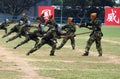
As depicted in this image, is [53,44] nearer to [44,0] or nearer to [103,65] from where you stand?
[103,65]

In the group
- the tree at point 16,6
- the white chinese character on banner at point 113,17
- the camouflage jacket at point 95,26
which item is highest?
the camouflage jacket at point 95,26

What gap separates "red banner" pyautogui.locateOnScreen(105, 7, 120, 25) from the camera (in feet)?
195

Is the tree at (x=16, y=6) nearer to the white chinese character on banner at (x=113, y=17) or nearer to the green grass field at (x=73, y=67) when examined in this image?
the white chinese character on banner at (x=113, y=17)

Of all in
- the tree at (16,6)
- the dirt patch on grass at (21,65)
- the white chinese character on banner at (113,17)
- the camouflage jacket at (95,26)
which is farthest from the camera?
the tree at (16,6)

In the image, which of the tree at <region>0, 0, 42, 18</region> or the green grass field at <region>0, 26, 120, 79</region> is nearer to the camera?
the green grass field at <region>0, 26, 120, 79</region>

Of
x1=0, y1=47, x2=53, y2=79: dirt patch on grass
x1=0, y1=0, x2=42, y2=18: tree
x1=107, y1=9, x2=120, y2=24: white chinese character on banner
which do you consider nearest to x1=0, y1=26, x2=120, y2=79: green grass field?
x1=0, y1=47, x2=53, y2=79: dirt patch on grass

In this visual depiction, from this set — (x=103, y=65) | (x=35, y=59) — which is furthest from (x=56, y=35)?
(x=103, y=65)

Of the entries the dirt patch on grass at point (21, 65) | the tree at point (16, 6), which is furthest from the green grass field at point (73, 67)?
the tree at point (16, 6)

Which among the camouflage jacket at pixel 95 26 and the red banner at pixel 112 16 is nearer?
the camouflage jacket at pixel 95 26

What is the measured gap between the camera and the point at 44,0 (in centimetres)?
8269

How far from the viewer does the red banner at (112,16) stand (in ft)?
195

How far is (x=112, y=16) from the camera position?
5947 centimetres

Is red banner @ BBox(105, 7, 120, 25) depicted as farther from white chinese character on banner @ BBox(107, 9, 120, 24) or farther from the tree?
the tree

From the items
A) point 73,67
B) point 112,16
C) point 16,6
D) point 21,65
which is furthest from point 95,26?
point 16,6
